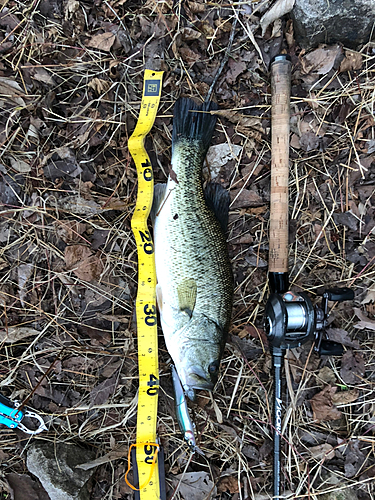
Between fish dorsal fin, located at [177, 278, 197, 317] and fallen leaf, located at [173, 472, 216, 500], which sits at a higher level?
fish dorsal fin, located at [177, 278, 197, 317]

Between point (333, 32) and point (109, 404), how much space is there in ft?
12.8

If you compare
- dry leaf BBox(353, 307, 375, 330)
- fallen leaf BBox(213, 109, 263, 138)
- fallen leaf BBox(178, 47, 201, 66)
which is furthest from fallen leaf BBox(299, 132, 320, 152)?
dry leaf BBox(353, 307, 375, 330)

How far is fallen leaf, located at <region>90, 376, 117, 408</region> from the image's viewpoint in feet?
9.82

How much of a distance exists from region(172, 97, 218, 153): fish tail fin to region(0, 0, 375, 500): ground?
0.18 meters

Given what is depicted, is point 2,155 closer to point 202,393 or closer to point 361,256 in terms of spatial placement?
point 202,393

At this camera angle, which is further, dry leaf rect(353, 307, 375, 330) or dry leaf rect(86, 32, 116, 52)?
dry leaf rect(353, 307, 375, 330)

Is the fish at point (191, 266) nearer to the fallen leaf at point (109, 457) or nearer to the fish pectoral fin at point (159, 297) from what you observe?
the fish pectoral fin at point (159, 297)

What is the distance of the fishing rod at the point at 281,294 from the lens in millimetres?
2652

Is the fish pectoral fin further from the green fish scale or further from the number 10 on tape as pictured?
the number 10 on tape

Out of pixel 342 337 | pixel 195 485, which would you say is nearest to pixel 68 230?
pixel 195 485

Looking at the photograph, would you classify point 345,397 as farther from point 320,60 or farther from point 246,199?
point 320,60

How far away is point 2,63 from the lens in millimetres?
2994

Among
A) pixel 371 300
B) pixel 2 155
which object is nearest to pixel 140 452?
pixel 371 300

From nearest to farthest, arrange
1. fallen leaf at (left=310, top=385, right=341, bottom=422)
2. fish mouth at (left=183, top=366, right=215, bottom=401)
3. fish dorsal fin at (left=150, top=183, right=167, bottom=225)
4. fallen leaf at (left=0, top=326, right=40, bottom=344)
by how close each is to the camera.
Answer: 1. fish mouth at (left=183, top=366, right=215, bottom=401)
2. fish dorsal fin at (left=150, top=183, right=167, bottom=225)
3. fallen leaf at (left=0, top=326, right=40, bottom=344)
4. fallen leaf at (left=310, top=385, right=341, bottom=422)
